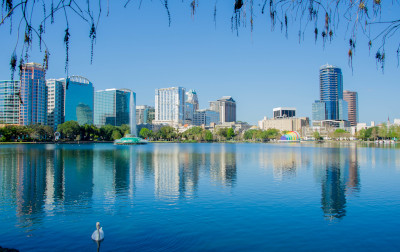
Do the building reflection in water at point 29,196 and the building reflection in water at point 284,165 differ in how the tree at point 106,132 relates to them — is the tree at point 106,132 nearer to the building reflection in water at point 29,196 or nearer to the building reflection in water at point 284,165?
the building reflection in water at point 284,165

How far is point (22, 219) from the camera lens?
17844 millimetres

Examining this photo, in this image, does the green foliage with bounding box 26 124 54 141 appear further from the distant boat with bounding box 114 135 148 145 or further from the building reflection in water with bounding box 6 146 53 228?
the building reflection in water with bounding box 6 146 53 228

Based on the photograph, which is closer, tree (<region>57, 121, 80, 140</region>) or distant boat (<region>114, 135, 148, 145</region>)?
distant boat (<region>114, 135, 148, 145</region>)

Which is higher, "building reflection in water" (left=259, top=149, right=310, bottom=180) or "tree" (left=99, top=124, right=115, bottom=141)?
"tree" (left=99, top=124, right=115, bottom=141)

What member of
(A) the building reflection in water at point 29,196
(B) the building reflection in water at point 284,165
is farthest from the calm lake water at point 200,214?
(B) the building reflection in water at point 284,165

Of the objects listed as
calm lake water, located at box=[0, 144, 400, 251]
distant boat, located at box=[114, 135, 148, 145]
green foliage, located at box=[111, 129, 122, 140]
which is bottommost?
calm lake water, located at box=[0, 144, 400, 251]

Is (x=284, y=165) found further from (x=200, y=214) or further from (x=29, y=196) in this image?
(x=29, y=196)

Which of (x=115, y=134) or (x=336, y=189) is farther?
(x=115, y=134)

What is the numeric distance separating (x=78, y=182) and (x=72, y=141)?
5826 inches

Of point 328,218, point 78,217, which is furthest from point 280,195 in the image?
point 78,217

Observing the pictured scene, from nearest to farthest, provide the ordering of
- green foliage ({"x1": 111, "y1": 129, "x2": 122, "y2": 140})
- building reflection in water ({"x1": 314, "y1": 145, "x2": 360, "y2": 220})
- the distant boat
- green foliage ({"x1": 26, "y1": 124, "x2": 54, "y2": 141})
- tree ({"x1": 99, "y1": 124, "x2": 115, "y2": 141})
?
building reflection in water ({"x1": 314, "y1": 145, "x2": 360, "y2": 220})
green foliage ({"x1": 26, "y1": 124, "x2": 54, "y2": 141})
the distant boat
tree ({"x1": 99, "y1": 124, "x2": 115, "y2": 141})
green foliage ({"x1": 111, "y1": 129, "x2": 122, "y2": 140})

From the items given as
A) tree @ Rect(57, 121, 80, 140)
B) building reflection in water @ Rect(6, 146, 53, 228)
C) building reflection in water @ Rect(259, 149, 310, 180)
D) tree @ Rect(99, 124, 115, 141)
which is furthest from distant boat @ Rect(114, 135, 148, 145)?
building reflection in water @ Rect(6, 146, 53, 228)

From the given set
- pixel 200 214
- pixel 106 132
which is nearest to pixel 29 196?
pixel 200 214

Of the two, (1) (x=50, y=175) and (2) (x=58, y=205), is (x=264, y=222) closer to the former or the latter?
(2) (x=58, y=205)
